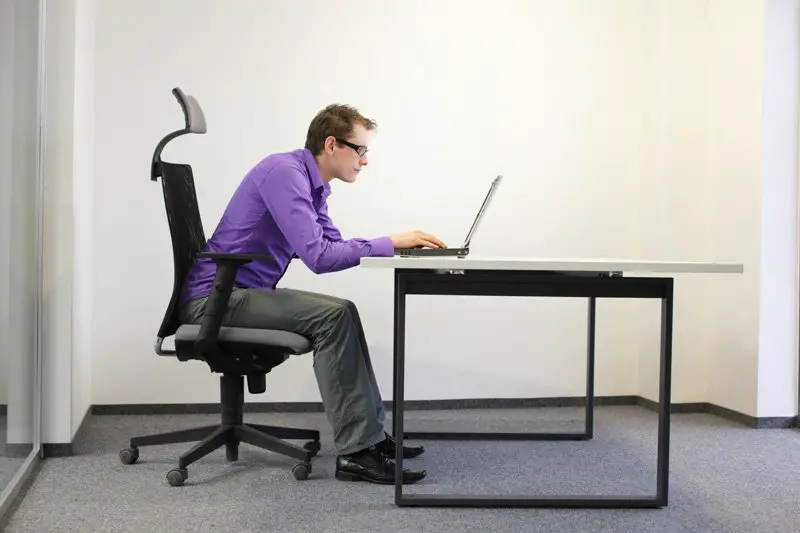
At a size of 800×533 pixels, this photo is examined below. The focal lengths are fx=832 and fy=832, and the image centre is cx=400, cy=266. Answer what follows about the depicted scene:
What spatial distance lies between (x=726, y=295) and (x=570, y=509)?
1895 millimetres

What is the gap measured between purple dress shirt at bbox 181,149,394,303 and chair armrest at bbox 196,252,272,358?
0.42ft

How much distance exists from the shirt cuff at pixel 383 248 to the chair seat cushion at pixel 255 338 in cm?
35

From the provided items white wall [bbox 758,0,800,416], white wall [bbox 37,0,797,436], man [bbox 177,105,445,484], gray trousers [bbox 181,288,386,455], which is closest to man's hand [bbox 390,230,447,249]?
man [bbox 177,105,445,484]

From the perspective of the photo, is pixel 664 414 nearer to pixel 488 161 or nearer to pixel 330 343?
pixel 330 343

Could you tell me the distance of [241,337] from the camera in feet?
8.46

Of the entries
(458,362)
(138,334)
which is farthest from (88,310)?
(458,362)

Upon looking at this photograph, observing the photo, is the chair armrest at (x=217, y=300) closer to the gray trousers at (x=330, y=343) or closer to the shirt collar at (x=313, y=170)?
the gray trousers at (x=330, y=343)

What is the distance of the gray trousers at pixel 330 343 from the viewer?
8.44ft

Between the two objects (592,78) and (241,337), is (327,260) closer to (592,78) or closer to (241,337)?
(241,337)

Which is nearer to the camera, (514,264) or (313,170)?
(514,264)

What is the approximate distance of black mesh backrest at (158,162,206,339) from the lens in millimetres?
2600

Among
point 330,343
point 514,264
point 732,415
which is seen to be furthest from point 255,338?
point 732,415

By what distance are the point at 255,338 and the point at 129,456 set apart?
2.17 ft

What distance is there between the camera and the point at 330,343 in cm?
260
